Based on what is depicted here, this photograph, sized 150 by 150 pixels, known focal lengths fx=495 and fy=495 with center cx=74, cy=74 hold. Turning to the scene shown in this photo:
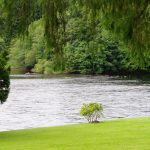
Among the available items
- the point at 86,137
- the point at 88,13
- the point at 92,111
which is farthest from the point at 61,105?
the point at 88,13

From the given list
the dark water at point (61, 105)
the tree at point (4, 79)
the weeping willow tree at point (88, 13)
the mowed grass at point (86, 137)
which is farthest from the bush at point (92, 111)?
the weeping willow tree at point (88, 13)

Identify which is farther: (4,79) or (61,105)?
(61,105)

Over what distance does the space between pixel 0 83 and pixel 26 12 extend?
1446cm

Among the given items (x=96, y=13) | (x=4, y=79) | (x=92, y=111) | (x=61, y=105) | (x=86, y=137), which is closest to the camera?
(x=96, y=13)

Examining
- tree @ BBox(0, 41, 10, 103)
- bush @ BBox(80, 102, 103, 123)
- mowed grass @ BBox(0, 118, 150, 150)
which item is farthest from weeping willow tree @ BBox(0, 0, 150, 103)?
bush @ BBox(80, 102, 103, 123)

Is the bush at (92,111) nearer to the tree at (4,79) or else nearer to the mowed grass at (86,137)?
the mowed grass at (86,137)

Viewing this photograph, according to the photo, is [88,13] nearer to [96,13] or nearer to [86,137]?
[96,13]

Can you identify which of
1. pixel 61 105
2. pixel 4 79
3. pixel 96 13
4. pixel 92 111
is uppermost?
pixel 96 13

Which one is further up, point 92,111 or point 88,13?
point 88,13

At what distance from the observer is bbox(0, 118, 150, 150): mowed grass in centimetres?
1789

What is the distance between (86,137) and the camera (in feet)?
67.5

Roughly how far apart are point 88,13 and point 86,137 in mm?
12751

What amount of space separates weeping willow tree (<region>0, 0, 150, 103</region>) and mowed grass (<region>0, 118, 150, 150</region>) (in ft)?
28.6

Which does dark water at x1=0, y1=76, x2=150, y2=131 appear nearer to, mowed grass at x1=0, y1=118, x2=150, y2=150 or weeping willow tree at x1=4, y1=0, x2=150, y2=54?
mowed grass at x1=0, y1=118, x2=150, y2=150
